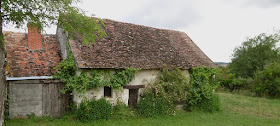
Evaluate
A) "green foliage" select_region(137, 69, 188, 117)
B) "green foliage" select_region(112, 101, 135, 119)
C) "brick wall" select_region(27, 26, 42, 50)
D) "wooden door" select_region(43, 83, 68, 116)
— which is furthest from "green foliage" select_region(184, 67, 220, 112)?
"brick wall" select_region(27, 26, 42, 50)

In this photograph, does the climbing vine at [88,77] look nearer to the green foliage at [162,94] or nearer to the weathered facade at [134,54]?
the weathered facade at [134,54]

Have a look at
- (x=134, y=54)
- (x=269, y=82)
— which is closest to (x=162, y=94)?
(x=134, y=54)

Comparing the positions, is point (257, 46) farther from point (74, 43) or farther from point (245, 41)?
point (74, 43)

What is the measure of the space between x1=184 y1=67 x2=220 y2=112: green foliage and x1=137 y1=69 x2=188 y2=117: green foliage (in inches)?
40.3

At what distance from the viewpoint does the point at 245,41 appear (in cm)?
2845

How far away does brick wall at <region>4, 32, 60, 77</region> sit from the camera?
8.64m

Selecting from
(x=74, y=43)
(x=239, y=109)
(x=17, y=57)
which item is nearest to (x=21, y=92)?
(x=17, y=57)

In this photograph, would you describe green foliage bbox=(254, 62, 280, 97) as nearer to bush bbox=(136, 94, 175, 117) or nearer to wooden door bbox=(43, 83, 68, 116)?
bush bbox=(136, 94, 175, 117)

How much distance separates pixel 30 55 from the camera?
966cm

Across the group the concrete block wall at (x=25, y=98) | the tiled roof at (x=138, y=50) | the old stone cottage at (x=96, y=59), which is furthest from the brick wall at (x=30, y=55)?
the tiled roof at (x=138, y=50)

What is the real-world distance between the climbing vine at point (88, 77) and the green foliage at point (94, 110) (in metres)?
0.69

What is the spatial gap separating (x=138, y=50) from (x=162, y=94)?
2.86m

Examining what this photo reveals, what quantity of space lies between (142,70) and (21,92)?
564 cm

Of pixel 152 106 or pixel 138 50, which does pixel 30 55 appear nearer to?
pixel 138 50
